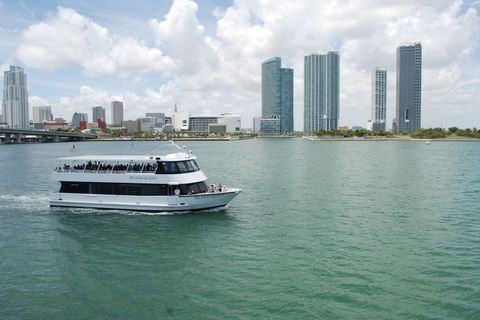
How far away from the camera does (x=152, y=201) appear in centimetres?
2983

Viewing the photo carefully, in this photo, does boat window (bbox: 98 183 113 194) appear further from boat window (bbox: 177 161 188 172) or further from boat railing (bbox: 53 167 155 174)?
boat window (bbox: 177 161 188 172)

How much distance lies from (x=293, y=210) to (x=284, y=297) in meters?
16.0

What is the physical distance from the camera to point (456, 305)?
1505 cm

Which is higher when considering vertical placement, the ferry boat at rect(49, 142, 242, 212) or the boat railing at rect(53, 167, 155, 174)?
the boat railing at rect(53, 167, 155, 174)

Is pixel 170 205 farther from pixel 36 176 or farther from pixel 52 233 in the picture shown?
pixel 36 176

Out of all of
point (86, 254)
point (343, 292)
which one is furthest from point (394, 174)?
point (86, 254)

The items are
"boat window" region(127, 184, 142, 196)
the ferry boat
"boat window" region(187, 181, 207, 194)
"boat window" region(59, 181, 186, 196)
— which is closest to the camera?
the ferry boat

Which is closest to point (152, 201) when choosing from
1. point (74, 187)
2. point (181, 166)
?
point (181, 166)

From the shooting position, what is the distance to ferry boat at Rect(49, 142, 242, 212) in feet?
97.2

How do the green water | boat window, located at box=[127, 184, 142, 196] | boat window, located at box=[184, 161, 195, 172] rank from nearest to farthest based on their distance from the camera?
the green water, boat window, located at box=[127, 184, 142, 196], boat window, located at box=[184, 161, 195, 172]

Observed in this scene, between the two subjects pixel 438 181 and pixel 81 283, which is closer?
pixel 81 283

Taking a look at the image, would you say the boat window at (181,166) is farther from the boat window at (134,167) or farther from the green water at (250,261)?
the green water at (250,261)

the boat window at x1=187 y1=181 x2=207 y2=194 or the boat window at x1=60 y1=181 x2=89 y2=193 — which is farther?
the boat window at x1=60 y1=181 x2=89 y2=193

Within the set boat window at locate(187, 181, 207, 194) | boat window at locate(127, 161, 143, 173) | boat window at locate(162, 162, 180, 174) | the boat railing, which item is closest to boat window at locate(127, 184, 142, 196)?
the boat railing
